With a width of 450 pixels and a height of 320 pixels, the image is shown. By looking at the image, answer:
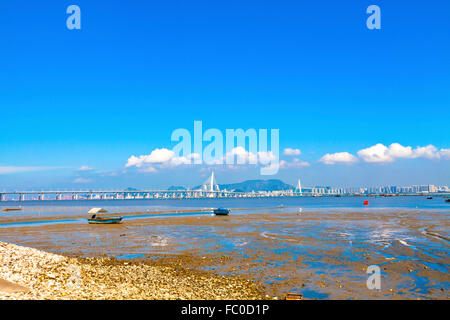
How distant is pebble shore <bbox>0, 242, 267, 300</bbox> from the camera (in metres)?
12.9

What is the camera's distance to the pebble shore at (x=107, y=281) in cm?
1290

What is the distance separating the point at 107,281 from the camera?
15391 millimetres

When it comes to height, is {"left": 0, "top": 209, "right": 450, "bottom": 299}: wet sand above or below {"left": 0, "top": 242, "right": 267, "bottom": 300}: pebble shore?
below

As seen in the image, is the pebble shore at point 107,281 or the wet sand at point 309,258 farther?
the wet sand at point 309,258
